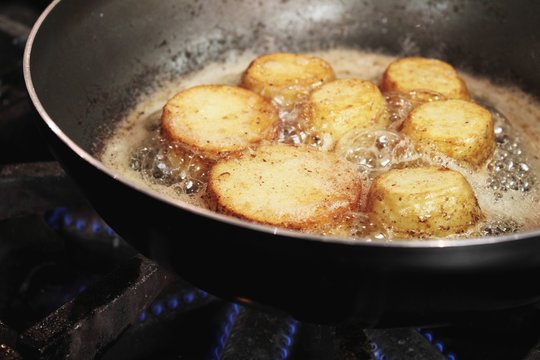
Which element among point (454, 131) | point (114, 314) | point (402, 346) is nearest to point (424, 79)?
point (454, 131)

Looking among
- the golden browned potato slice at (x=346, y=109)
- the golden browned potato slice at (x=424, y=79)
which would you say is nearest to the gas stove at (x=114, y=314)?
the golden browned potato slice at (x=346, y=109)

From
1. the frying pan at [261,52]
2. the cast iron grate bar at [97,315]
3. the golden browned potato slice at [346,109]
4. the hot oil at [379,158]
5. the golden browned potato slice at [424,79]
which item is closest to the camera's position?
the frying pan at [261,52]

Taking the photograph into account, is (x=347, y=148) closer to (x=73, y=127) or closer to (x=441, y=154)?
(x=441, y=154)

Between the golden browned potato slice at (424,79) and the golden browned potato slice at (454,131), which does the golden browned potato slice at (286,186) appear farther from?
the golden browned potato slice at (424,79)

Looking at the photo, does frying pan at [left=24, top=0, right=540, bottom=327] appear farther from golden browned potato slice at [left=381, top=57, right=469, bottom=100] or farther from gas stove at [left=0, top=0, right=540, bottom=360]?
golden browned potato slice at [left=381, top=57, right=469, bottom=100]

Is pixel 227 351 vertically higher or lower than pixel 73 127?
lower

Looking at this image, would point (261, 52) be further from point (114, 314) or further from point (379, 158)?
point (114, 314)

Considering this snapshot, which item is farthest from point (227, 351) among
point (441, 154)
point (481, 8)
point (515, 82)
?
point (481, 8)
